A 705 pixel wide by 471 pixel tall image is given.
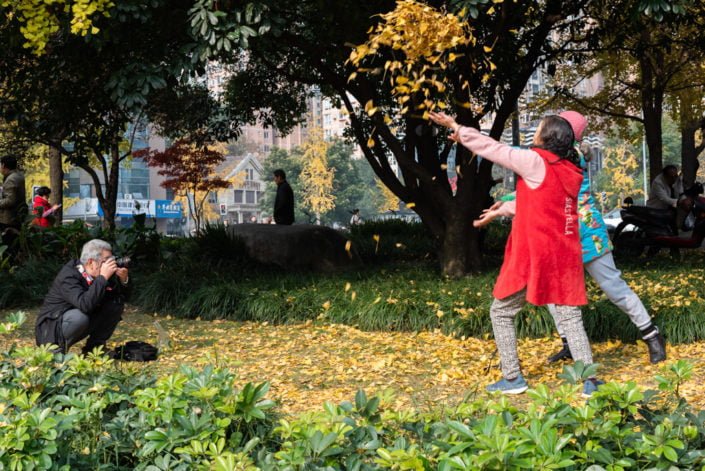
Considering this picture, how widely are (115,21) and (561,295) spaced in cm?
538

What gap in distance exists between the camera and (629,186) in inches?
1911

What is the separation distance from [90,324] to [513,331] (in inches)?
122

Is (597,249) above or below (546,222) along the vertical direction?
below

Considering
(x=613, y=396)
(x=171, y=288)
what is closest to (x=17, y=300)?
(x=171, y=288)

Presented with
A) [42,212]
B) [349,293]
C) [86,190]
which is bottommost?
[349,293]

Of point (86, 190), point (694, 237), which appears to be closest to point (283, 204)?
point (694, 237)

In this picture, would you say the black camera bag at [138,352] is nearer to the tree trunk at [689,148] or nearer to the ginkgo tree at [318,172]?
the tree trunk at [689,148]

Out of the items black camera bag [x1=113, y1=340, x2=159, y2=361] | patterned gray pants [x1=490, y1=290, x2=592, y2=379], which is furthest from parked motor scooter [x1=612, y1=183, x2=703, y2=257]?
black camera bag [x1=113, y1=340, x2=159, y2=361]

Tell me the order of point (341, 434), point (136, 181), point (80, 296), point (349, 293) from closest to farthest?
1. point (341, 434)
2. point (80, 296)
3. point (349, 293)
4. point (136, 181)

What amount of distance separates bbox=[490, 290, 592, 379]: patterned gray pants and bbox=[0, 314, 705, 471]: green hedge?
4.83 feet

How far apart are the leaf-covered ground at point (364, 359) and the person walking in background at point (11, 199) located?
11.0ft

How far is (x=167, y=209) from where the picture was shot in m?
70.8

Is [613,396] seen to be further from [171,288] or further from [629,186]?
[629,186]

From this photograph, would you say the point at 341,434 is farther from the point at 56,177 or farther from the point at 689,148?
the point at 689,148
